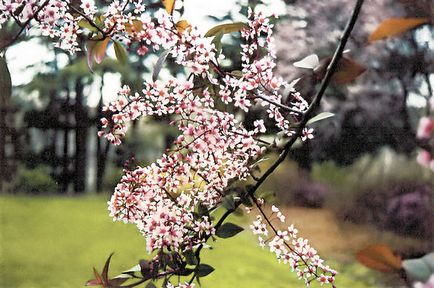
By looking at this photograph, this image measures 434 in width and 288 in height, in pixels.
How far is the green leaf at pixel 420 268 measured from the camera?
0.21 metres

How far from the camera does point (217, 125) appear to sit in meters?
0.56

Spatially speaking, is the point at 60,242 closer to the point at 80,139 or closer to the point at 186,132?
the point at 80,139

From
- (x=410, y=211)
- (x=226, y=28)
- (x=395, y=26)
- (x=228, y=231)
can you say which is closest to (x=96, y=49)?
(x=226, y=28)

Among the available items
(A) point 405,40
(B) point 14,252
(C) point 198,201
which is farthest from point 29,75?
(A) point 405,40

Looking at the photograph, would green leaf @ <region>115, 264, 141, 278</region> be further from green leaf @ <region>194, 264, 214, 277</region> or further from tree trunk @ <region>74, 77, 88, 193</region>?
tree trunk @ <region>74, 77, 88, 193</region>

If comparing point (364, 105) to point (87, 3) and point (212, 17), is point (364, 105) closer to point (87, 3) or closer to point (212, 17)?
point (212, 17)

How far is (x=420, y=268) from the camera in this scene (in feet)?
0.71

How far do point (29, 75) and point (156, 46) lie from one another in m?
0.77

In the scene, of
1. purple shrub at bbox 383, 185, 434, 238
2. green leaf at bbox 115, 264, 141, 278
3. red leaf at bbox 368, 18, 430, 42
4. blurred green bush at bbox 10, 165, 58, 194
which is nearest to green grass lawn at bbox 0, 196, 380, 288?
blurred green bush at bbox 10, 165, 58, 194

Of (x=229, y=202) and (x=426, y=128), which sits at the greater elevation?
(x=229, y=202)

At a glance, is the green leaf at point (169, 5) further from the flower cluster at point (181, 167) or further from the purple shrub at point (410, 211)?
the purple shrub at point (410, 211)

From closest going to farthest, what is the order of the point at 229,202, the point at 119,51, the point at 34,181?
the point at 229,202 → the point at 119,51 → the point at 34,181

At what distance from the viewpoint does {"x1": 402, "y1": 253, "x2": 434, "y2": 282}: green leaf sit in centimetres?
21

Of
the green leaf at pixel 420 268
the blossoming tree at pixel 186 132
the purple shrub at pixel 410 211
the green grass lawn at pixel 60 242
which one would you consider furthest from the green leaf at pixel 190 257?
the purple shrub at pixel 410 211
